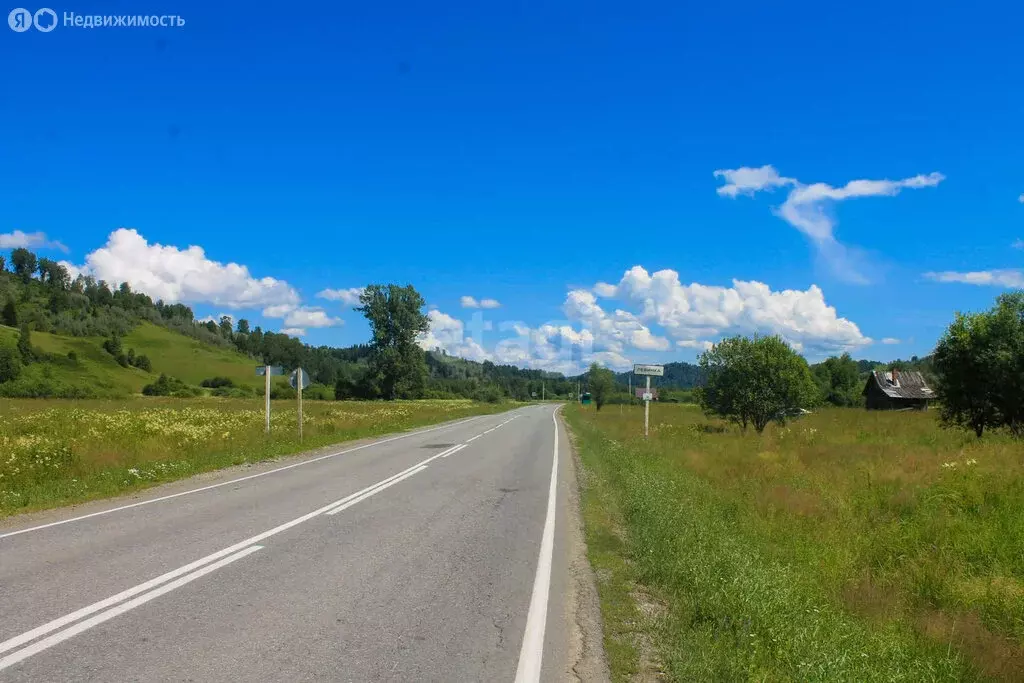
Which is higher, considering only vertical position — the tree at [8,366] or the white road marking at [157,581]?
the tree at [8,366]

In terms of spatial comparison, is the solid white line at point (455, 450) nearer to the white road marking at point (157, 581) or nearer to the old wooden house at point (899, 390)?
the white road marking at point (157, 581)

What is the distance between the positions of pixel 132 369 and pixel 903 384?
110953 mm

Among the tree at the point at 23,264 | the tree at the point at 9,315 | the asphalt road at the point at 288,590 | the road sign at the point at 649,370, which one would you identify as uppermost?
the tree at the point at 23,264

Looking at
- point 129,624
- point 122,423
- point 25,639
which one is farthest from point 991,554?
point 122,423

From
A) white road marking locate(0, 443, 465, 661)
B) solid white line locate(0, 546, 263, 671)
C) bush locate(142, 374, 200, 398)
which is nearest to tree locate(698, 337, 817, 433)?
white road marking locate(0, 443, 465, 661)

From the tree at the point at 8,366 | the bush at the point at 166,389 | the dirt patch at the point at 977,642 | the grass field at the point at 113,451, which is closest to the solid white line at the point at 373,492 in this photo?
the grass field at the point at 113,451

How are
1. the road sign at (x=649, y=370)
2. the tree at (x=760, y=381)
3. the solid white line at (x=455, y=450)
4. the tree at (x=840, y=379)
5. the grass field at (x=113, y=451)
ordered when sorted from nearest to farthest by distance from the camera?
the grass field at (x=113, y=451), the solid white line at (x=455, y=450), the road sign at (x=649, y=370), the tree at (x=760, y=381), the tree at (x=840, y=379)

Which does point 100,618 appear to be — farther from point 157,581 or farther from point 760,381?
point 760,381

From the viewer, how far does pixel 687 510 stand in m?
10.3

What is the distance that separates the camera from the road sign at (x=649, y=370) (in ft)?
79.3

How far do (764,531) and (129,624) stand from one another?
8.10 meters

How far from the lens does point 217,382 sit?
11419cm

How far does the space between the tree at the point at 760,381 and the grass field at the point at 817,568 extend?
1531 cm

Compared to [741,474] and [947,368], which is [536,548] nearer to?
[741,474]
